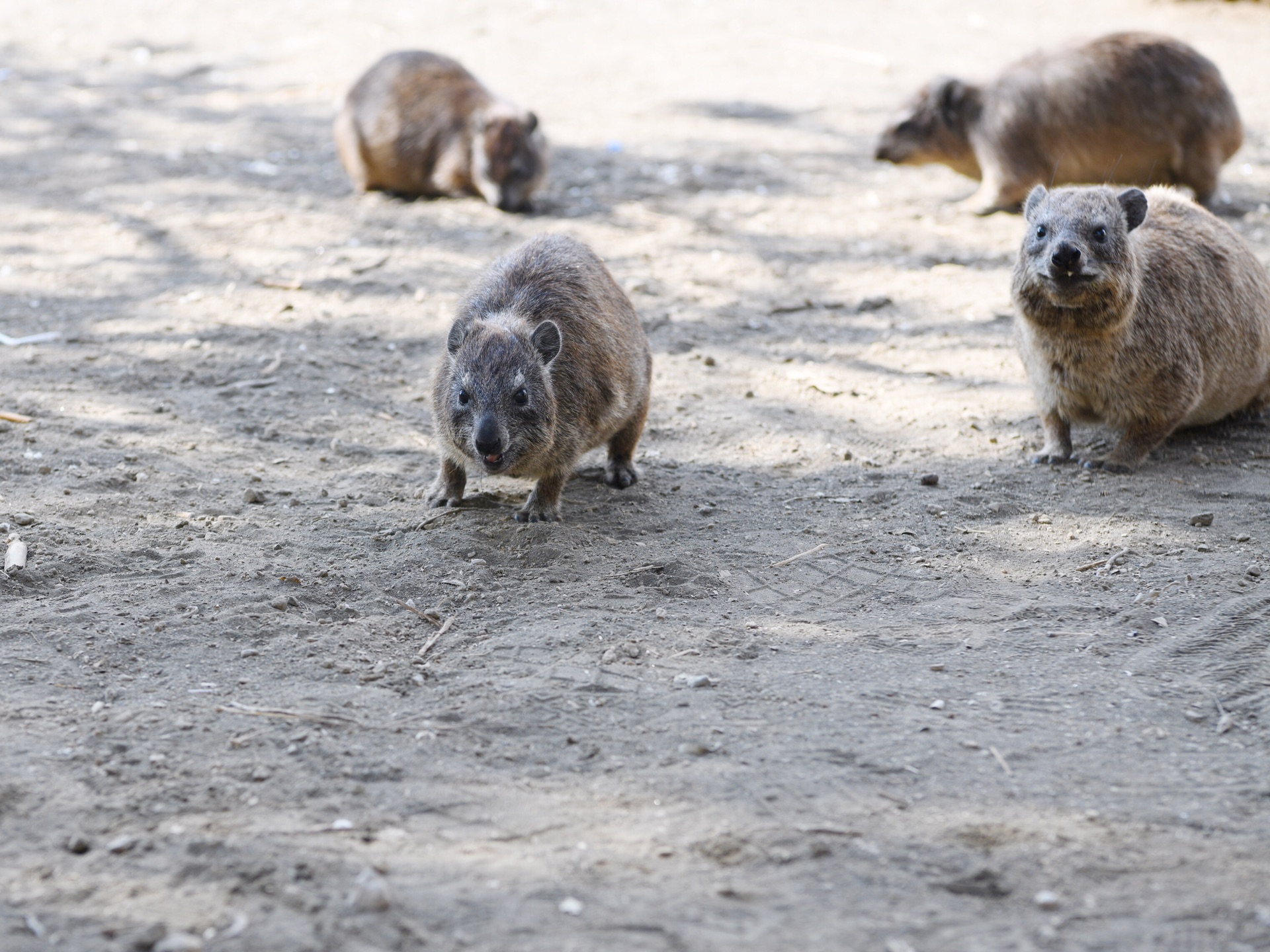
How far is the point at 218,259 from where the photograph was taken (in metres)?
8.69

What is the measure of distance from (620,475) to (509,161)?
183 inches

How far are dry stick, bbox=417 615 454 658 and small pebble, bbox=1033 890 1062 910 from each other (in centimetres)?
217

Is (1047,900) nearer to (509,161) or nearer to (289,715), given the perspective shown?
(289,715)

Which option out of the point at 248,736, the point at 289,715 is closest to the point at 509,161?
the point at 289,715

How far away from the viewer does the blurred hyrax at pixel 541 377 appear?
5.04 metres

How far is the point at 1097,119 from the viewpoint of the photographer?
9.41 metres

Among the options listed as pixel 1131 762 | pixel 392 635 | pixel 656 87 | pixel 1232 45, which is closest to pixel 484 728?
pixel 392 635

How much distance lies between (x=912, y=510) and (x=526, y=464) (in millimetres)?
1752

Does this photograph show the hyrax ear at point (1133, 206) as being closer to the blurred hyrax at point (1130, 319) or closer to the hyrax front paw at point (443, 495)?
the blurred hyrax at point (1130, 319)

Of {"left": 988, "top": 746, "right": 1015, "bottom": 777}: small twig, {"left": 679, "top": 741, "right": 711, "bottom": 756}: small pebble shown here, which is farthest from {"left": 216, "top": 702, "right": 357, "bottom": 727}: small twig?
{"left": 988, "top": 746, "right": 1015, "bottom": 777}: small twig

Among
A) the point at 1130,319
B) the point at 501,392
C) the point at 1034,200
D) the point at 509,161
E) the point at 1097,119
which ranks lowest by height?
the point at 501,392

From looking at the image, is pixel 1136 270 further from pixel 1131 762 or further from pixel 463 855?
pixel 463 855

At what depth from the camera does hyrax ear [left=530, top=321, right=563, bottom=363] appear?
518 cm

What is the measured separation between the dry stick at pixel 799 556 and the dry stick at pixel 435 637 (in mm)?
1347
